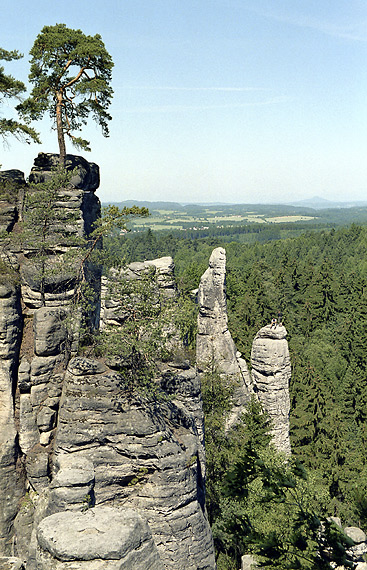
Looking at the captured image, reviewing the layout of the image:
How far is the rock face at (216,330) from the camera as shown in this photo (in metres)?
33.8

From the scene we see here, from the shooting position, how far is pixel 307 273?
73.1 meters

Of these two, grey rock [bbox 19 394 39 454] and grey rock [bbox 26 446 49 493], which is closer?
grey rock [bbox 26 446 49 493]

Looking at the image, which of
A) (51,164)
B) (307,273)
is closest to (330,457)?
(51,164)

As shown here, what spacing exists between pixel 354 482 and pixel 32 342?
2517cm

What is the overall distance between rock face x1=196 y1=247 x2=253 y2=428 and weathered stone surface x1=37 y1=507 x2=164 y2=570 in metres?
25.7

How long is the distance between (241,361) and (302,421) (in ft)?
20.8

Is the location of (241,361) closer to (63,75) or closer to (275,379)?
(275,379)

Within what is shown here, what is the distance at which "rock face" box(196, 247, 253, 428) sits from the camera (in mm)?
33781

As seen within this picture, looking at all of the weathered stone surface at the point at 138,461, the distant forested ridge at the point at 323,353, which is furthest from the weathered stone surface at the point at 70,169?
the weathered stone surface at the point at 138,461

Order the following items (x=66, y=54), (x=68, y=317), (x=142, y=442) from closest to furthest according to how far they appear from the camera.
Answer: (x=142, y=442), (x=68, y=317), (x=66, y=54)

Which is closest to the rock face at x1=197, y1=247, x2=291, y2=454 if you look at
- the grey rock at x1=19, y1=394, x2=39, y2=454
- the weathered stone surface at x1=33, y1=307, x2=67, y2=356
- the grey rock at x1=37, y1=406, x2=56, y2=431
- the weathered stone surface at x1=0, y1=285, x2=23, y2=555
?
the weathered stone surface at x1=33, y1=307, x2=67, y2=356

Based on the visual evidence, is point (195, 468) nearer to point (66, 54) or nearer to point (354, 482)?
point (66, 54)

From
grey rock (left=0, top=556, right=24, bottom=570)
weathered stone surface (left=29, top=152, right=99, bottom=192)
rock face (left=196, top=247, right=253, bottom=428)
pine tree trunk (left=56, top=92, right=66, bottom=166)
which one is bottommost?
grey rock (left=0, top=556, right=24, bottom=570)

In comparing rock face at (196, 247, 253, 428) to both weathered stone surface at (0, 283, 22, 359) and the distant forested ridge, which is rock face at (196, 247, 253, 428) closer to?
the distant forested ridge
